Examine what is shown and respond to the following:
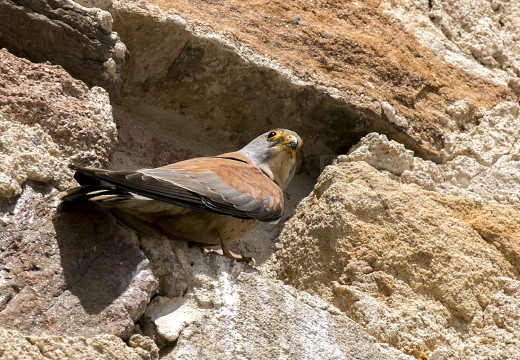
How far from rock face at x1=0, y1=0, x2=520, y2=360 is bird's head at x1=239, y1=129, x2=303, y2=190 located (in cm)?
13

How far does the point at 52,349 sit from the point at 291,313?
0.88 meters

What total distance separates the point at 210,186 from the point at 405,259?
2.72 ft

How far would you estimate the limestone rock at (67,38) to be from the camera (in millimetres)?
3469

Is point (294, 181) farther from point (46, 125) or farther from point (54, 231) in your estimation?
point (54, 231)

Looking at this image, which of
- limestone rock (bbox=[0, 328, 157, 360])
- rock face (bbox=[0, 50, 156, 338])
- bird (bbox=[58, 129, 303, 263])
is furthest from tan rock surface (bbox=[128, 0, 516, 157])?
limestone rock (bbox=[0, 328, 157, 360])

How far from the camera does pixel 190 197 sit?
3111mm

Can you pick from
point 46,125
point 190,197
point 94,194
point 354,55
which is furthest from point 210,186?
point 354,55

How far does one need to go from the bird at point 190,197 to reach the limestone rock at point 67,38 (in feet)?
1.75

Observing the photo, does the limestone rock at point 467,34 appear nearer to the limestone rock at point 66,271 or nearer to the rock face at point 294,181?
the rock face at point 294,181

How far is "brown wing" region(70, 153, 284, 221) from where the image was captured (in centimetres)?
291

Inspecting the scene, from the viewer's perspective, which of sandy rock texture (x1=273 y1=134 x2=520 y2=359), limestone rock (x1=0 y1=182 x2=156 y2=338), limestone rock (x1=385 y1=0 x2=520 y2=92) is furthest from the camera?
limestone rock (x1=385 y1=0 x2=520 y2=92)

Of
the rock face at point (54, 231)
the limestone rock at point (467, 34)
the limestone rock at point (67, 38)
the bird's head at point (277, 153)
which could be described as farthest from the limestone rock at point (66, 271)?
the limestone rock at point (467, 34)

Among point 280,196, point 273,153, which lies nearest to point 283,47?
point 273,153

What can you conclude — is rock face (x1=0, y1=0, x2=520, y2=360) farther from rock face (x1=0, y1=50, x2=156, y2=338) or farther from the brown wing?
the brown wing
